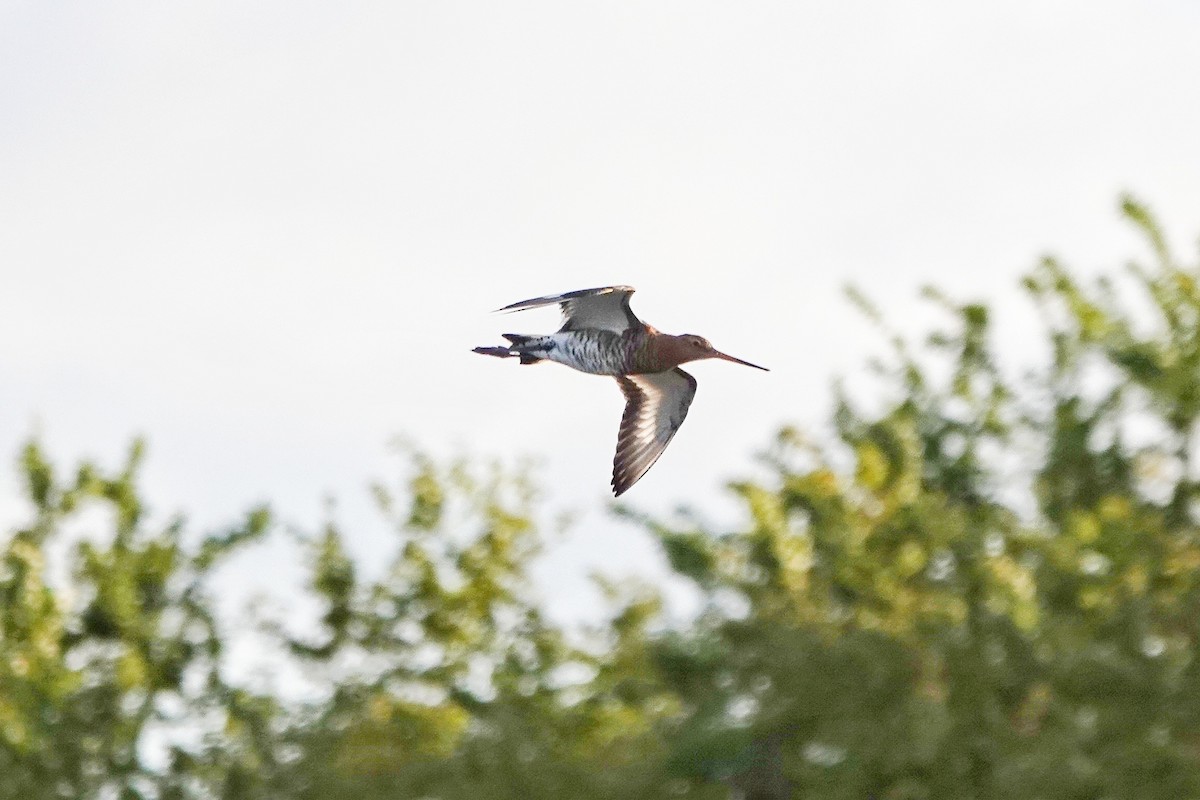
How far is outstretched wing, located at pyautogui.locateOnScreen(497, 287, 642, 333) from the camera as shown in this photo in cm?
1686

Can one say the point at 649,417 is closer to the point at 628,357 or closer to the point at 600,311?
the point at 628,357

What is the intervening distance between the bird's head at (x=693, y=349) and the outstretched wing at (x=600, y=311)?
448 mm

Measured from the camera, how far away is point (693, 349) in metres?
18.1

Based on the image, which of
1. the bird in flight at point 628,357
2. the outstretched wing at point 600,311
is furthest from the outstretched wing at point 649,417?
the outstretched wing at point 600,311

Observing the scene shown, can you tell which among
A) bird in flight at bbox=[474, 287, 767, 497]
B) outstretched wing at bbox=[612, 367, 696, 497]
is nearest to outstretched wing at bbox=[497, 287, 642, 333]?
bird in flight at bbox=[474, 287, 767, 497]

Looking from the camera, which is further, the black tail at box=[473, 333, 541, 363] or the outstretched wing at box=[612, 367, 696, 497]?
the outstretched wing at box=[612, 367, 696, 497]

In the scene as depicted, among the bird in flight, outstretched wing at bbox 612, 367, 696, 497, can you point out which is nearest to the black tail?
the bird in flight

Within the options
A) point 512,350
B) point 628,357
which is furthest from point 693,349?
point 512,350

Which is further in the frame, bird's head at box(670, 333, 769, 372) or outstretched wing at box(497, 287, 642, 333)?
bird's head at box(670, 333, 769, 372)

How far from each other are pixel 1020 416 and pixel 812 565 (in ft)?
12.1

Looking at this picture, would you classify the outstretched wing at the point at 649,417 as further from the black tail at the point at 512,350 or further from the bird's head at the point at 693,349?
the black tail at the point at 512,350

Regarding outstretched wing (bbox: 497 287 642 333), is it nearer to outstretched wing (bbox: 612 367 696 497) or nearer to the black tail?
the black tail

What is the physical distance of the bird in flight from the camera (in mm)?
17375

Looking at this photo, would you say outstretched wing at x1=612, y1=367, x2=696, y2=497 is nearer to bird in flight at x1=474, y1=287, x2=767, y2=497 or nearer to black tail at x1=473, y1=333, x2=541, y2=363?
bird in flight at x1=474, y1=287, x2=767, y2=497
